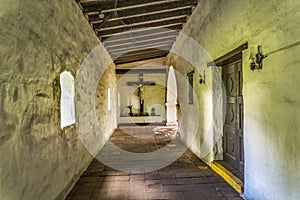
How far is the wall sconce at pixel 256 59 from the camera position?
2155mm

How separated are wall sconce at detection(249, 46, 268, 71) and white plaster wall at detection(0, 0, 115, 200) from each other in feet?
6.55

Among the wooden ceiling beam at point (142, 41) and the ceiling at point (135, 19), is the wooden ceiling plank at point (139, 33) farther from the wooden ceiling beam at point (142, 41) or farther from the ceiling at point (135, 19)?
the wooden ceiling beam at point (142, 41)

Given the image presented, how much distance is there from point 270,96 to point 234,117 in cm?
129

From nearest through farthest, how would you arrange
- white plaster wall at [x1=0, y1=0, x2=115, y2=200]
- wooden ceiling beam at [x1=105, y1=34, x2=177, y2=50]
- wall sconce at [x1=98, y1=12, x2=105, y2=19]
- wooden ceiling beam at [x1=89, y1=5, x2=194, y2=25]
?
white plaster wall at [x1=0, y1=0, x2=115, y2=200] → wall sconce at [x1=98, y1=12, x2=105, y2=19] → wooden ceiling beam at [x1=89, y1=5, x2=194, y2=25] → wooden ceiling beam at [x1=105, y1=34, x2=177, y2=50]

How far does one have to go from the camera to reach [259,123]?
2.24 metres

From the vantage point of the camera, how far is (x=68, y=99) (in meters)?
3.13

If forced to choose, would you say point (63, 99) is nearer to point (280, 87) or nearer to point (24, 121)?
point (24, 121)

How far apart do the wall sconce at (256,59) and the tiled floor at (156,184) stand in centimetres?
144

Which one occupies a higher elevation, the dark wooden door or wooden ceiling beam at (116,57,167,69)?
wooden ceiling beam at (116,57,167,69)

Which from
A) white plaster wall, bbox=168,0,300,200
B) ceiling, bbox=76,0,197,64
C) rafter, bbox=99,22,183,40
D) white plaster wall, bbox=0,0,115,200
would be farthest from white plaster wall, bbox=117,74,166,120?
white plaster wall, bbox=168,0,300,200

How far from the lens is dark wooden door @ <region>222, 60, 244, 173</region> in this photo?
307 centimetres

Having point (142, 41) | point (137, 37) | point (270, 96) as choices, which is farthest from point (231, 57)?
point (142, 41)

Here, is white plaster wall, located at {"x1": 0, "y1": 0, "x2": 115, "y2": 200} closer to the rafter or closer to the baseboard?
the rafter

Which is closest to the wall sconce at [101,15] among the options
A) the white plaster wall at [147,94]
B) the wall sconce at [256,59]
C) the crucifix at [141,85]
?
the wall sconce at [256,59]
